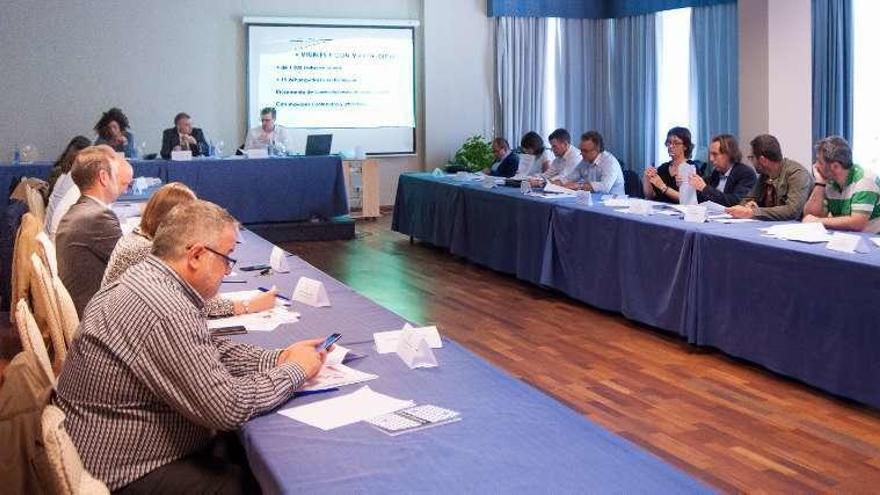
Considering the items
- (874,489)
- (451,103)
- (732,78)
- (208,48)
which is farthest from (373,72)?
(874,489)

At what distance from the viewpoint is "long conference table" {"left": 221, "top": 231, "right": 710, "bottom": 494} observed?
5.44 feet

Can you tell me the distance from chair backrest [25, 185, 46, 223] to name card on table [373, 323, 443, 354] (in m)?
3.40

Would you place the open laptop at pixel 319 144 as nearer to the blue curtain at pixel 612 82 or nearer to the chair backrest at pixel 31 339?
the blue curtain at pixel 612 82

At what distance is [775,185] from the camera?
5.30m

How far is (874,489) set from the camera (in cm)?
312

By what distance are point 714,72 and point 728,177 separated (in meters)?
3.83

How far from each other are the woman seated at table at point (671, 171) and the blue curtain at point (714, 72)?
278 cm

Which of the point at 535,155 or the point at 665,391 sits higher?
the point at 535,155

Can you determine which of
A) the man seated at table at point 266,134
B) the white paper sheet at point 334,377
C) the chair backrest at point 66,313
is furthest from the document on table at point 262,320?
the man seated at table at point 266,134

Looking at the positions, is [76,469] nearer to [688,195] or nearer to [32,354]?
[32,354]

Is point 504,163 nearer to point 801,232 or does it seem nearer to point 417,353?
point 801,232

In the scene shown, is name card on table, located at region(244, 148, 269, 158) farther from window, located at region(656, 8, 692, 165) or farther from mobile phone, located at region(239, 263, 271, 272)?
mobile phone, located at region(239, 263, 271, 272)

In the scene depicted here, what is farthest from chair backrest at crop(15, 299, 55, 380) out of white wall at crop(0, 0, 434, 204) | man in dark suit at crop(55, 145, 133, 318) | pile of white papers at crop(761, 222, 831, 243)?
white wall at crop(0, 0, 434, 204)

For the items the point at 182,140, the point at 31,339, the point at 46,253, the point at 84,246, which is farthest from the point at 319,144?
the point at 31,339
